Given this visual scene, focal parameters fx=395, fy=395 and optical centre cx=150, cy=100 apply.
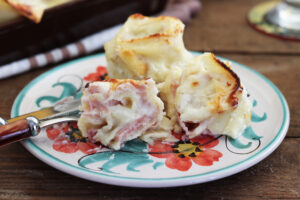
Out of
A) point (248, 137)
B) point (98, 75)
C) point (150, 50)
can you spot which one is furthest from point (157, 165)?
point (98, 75)

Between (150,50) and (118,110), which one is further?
(150,50)

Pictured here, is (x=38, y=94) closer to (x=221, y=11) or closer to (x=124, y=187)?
(x=124, y=187)

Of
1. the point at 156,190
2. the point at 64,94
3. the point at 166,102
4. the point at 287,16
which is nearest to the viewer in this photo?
the point at 156,190

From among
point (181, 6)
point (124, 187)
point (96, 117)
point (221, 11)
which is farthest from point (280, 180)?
point (221, 11)

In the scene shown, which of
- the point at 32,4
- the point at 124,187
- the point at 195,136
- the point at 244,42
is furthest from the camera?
the point at 244,42

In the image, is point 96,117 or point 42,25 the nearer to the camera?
point 96,117

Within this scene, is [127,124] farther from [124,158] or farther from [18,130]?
[18,130]

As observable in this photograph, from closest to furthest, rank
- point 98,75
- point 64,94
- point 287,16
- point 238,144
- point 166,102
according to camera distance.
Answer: point 238,144, point 166,102, point 64,94, point 98,75, point 287,16
